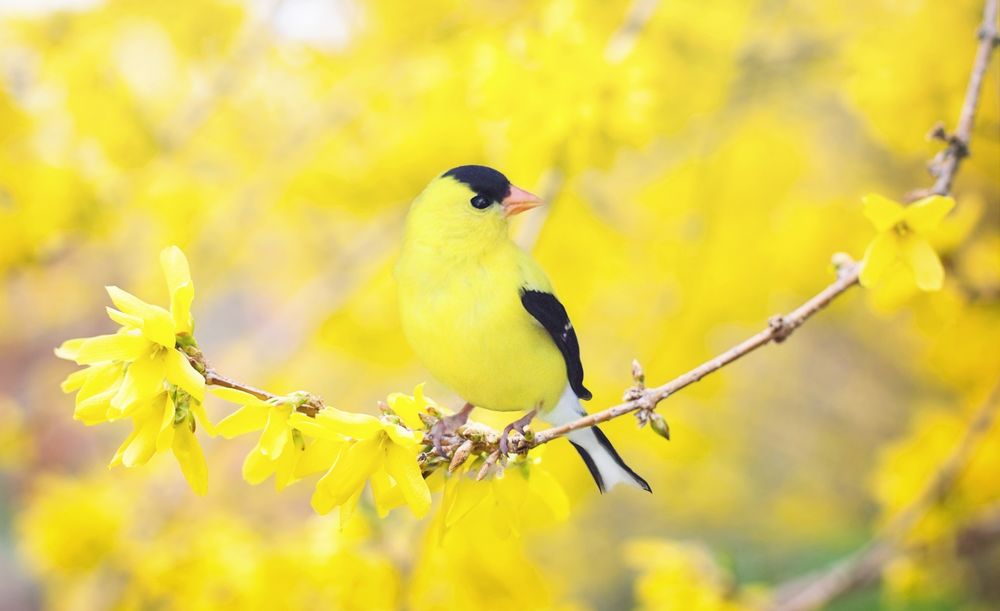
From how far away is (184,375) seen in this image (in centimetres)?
52

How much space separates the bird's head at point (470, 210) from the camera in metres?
0.55

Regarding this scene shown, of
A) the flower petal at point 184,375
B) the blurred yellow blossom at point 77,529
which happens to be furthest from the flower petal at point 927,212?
the blurred yellow blossom at point 77,529

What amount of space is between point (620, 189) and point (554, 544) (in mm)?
2284

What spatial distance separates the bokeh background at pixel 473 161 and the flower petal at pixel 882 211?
0.31 meters

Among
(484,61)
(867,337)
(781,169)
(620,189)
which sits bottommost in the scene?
(484,61)

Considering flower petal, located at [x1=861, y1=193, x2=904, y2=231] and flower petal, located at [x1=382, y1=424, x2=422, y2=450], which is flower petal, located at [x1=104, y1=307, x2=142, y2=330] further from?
flower petal, located at [x1=861, y1=193, x2=904, y2=231]

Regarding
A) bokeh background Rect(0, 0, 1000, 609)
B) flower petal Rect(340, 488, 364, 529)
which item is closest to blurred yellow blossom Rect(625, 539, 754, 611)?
bokeh background Rect(0, 0, 1000, 609)

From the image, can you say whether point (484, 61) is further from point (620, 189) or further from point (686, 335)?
point (620, 189)

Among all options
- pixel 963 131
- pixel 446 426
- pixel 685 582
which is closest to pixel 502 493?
pixel 446 426

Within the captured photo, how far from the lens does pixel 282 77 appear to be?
2047 millimetres

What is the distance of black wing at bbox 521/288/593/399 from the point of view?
1.80 feet

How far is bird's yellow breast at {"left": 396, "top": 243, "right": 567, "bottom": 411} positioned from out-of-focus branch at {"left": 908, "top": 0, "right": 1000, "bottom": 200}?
1.10ft

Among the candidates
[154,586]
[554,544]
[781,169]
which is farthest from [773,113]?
[554,544]

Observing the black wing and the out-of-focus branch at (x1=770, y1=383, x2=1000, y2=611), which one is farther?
the out-of-focus branch at (x1=770, y1=383, x2=1000, y2=611)
